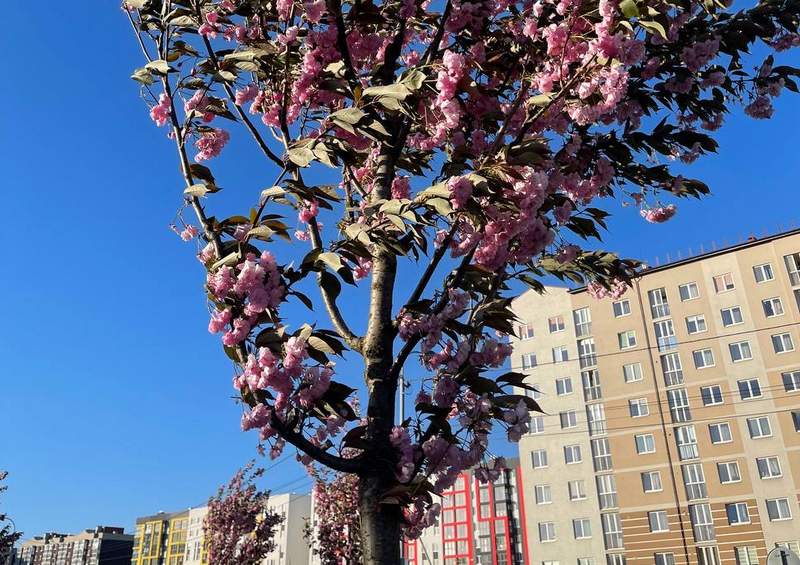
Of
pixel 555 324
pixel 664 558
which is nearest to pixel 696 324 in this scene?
pixel 555 324

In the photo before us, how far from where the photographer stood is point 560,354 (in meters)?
50.8

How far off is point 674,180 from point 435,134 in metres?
1.73

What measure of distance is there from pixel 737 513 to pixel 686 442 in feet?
17.0

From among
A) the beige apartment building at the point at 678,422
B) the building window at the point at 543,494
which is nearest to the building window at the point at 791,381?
the beige apartment building at the point at 678,422

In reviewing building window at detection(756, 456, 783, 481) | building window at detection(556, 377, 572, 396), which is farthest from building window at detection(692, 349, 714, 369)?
building window at detection(556, 377, 572, 396)

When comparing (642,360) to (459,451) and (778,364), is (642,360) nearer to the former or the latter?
(778,364)

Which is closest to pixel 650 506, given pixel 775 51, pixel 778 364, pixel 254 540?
pixel 778 364

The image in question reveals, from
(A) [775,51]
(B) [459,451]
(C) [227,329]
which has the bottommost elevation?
(B) [459,451]

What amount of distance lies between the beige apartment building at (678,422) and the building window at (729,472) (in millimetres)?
64

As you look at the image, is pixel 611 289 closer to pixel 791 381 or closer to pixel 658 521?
pixel 791 381

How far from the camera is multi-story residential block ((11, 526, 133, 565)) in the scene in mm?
124812

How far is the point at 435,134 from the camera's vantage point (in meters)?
3.92

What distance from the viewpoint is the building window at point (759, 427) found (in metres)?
39.2

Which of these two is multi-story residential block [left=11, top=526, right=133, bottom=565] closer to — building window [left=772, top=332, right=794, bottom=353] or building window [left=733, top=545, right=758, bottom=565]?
building window [left=733, top=545, right=758, bottom=565]
